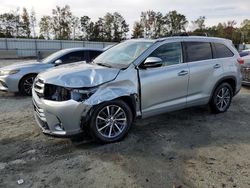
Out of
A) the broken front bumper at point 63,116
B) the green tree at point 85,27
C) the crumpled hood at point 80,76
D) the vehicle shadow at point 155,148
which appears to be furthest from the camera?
the green tree at point 85,27

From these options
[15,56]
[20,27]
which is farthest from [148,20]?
[15,56]

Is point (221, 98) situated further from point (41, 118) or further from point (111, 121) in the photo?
point (41, 118)

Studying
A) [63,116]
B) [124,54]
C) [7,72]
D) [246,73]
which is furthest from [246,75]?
[7,72]

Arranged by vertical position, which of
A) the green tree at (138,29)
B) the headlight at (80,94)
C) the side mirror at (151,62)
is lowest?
the headlight at (80,94)

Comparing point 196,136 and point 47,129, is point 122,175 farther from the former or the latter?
point 196,136

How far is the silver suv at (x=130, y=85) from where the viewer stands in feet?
13.5

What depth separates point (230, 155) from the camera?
4.13m

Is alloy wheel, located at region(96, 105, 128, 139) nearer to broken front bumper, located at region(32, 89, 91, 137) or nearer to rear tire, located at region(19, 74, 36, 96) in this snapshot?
broken front bumper, located at region(32, 89, 91, 137)

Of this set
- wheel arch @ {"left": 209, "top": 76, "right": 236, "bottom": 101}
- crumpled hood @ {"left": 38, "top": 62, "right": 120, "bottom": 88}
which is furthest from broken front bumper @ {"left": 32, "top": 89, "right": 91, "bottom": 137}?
wheel arch @ {"left": 209, "top": 76, "right": 236, "bottom": 101}

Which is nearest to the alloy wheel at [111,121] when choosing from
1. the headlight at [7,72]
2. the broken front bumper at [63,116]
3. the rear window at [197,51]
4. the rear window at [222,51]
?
the broken front bumper at [63,116]

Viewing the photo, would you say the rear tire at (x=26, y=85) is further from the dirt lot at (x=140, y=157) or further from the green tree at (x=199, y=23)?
the green tree at (x=199, y=23)

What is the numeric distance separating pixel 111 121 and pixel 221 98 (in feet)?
10.0

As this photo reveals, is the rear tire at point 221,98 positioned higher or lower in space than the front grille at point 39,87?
lower

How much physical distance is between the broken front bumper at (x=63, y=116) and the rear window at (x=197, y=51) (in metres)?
2.54
